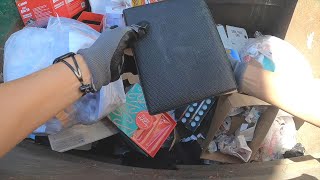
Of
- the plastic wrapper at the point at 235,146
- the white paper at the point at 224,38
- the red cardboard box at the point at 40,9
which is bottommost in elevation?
the plastic wrapper at the point at 235,146

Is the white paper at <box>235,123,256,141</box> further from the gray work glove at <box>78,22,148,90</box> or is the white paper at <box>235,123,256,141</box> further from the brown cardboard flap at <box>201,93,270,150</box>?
the gray work glove at <box>78,22,148,90</box>

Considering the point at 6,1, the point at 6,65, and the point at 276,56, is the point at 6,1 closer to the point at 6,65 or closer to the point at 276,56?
the point at 6,65

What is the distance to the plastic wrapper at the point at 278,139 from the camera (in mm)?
1812

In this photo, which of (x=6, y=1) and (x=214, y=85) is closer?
(x=214, y=85)

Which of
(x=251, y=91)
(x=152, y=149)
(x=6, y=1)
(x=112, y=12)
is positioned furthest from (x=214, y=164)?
(x=6, y=1)

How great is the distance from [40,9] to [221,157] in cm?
114

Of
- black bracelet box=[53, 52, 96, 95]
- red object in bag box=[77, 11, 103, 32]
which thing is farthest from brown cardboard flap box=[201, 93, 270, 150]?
red object in bag box=[77, 11, 103, 32]

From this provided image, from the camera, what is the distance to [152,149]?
5.29ft

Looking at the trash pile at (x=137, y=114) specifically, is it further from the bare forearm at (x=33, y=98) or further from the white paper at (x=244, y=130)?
the bare forearm at (x=33, y=98)

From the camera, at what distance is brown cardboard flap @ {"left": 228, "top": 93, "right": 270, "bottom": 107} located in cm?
152

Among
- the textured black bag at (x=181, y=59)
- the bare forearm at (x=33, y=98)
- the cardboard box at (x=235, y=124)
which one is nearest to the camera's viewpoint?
the bare forearm at (x=33, y=98)

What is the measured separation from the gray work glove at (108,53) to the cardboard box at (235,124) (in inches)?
18.9

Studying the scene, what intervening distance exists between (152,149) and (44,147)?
450 millimetres

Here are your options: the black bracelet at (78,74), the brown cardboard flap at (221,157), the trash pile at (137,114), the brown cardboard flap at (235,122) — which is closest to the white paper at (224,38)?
the trash pile at (137,114)
